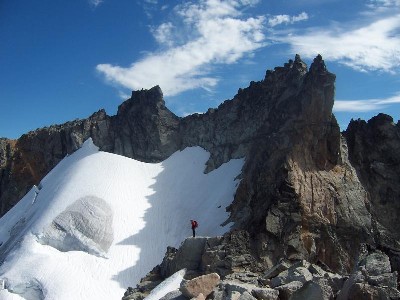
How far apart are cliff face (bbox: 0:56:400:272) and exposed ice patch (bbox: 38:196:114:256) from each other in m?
15.1

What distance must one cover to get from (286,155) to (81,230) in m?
24.2

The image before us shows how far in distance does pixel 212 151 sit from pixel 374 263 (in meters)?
50.7

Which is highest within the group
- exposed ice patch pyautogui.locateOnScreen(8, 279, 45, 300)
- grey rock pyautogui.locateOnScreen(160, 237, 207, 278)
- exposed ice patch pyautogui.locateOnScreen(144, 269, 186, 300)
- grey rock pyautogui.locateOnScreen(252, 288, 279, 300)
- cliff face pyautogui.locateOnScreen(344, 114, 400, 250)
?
cliff face pyautogui.locateOnScreen(344, 114, 400, 250)

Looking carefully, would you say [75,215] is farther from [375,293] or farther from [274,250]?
[375,293]

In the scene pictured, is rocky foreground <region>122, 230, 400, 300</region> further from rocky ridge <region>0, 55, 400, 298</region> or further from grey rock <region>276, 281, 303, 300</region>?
rocky ridge <region>0, 55, 400, 298</region>

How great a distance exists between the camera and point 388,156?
55.4m

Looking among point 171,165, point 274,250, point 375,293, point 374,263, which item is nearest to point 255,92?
point 171,165

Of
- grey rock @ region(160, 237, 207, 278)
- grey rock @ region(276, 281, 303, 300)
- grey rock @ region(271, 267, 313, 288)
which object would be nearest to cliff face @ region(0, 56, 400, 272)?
grey rock @ region(160, 237, 207, 278)

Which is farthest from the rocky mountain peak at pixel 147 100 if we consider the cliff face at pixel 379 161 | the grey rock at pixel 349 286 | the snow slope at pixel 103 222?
the grey rock at pixel 349 286

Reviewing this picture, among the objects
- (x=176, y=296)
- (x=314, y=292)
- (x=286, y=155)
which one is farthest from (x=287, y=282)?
(x=286, y=155)

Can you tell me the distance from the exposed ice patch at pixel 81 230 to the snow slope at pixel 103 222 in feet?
0.35

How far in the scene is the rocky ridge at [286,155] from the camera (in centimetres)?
3909

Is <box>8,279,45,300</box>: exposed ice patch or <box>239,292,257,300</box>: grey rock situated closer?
<box>239,292,257,300</box>: grey rock

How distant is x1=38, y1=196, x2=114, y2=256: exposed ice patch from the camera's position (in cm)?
4931
